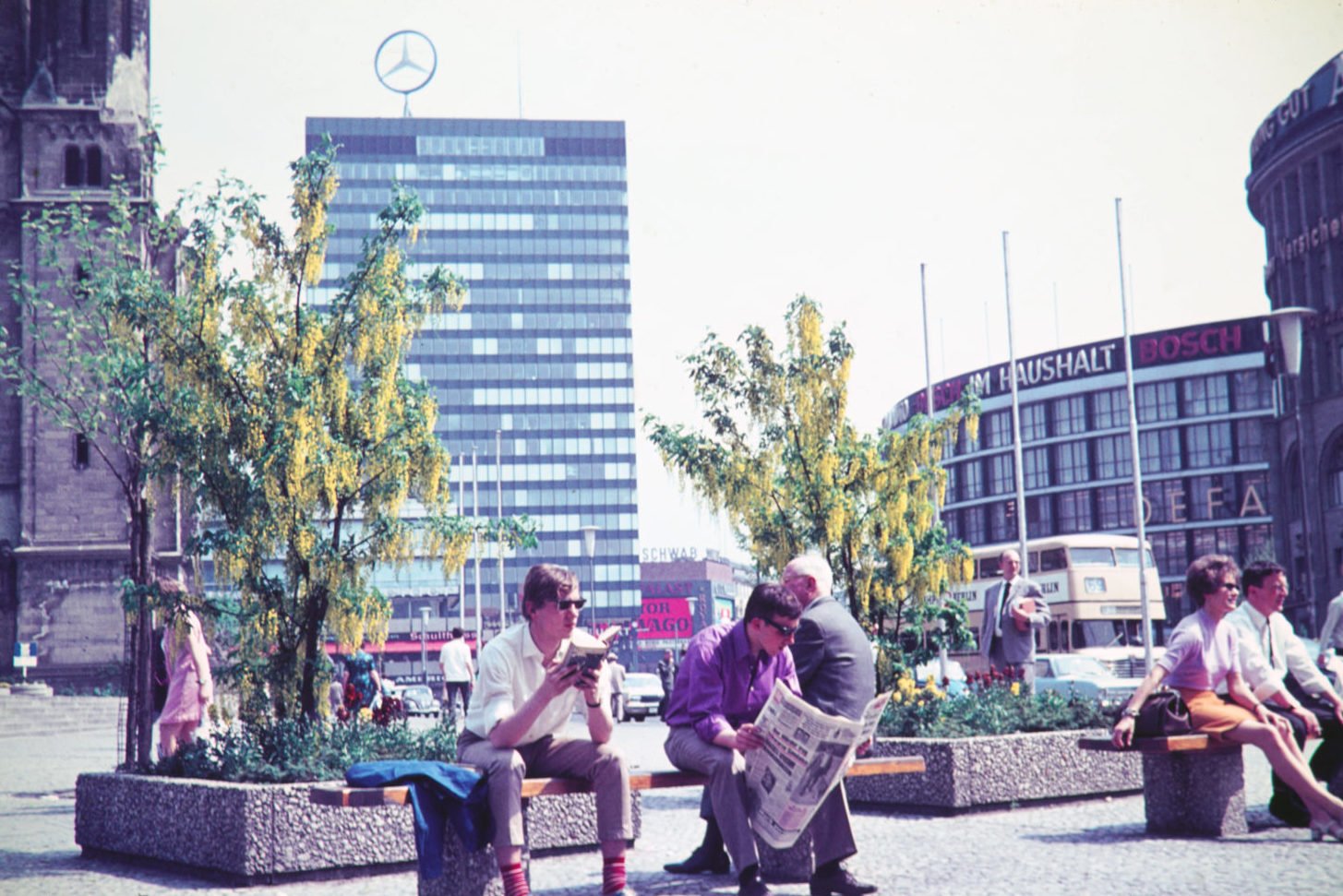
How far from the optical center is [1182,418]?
88.6 meters

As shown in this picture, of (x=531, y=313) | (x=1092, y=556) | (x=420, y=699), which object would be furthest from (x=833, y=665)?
(x=531, y=313)

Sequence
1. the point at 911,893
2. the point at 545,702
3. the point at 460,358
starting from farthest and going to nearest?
1. the point at 460,358
2. the point at 911,893
3. the point at 545,702

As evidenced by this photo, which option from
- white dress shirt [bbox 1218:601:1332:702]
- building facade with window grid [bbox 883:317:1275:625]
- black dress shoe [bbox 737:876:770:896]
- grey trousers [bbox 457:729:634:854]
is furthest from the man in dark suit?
building facade with window grid [bbox 883:317:1275:625]

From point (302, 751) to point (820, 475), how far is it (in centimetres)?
602

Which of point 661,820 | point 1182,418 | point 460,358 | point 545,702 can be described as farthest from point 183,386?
point 460,358

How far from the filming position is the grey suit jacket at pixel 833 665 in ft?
27.0

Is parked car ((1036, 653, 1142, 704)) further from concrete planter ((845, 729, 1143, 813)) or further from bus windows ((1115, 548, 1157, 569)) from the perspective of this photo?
concrete planter ((845, 729, 1143, 813))

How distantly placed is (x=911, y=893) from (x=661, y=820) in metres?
4.41

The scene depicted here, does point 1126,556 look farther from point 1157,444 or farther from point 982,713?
point 1157,444

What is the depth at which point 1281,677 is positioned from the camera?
33.9ft

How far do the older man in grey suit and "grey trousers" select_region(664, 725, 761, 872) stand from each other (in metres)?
6.88

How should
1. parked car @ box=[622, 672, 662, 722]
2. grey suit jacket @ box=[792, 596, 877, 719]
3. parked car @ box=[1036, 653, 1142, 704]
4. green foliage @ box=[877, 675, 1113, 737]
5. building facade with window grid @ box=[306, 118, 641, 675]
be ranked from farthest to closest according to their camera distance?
building facade with window grid @ box=[306, 118, 641, 675] < parked car @ box=[622, 672, 662, 722] < parked car @ box=[1036, 653, 1142, 704] < green foliage @ box=[877, 675, 1113, 737] < grey suit jacket @ box=[792, 596, 877, 719]

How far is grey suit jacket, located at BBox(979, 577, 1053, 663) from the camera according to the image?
47.4 ft

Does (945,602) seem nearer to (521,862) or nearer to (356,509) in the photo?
(356,509)
